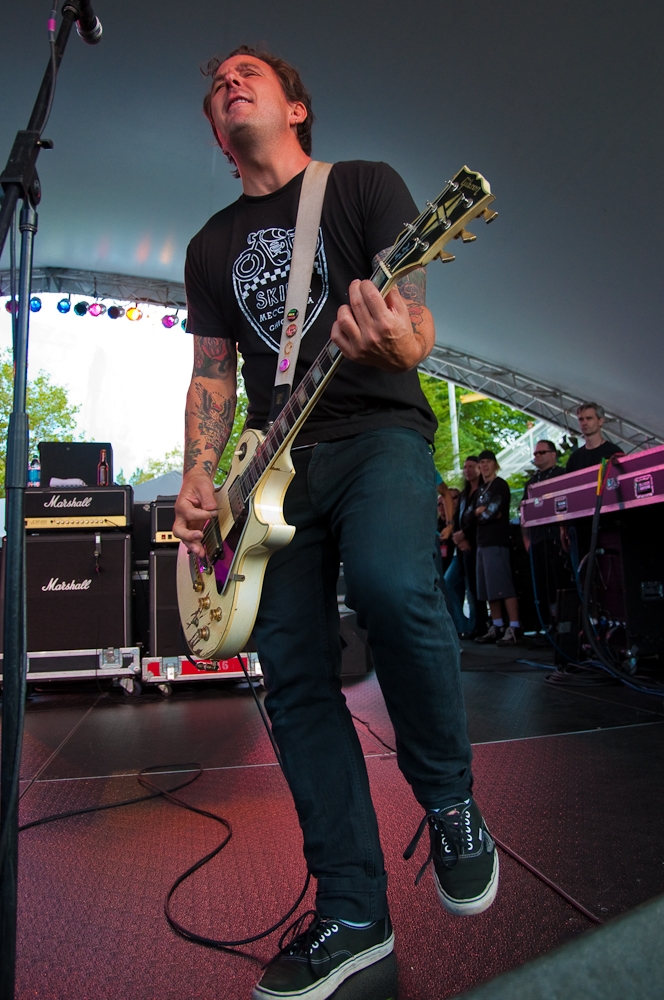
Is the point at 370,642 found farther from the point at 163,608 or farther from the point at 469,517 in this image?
the point at 469,517

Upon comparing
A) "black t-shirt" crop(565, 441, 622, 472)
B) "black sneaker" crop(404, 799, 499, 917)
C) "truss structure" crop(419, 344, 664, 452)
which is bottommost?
"black sneaker" crop(404, 799, 499, 917)

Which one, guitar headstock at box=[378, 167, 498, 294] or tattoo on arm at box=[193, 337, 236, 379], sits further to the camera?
tattoo on arm at box=[193, 337, 236, 379]

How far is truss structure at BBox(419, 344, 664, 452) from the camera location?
1034 cm

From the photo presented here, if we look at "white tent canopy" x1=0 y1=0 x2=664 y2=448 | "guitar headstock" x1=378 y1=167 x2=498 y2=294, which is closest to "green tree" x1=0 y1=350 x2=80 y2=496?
"white tent canopy" x1=0 y1=0 x2=664 y2=448

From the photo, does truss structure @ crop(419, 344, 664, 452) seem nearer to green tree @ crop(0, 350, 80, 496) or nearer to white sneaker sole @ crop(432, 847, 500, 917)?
white sneaker sole @ crop(432, 847, 500, 917)

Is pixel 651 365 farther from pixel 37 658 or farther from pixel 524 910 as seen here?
pixel 524 910

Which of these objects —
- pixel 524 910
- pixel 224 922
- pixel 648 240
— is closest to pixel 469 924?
pixel 524 910

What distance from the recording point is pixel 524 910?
1426 mm

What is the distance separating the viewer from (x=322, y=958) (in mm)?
1201

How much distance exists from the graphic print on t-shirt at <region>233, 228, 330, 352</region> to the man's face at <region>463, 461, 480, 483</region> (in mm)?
5894

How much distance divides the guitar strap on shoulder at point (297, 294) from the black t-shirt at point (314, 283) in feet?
0.09

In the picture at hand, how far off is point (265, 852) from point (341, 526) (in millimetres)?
1004

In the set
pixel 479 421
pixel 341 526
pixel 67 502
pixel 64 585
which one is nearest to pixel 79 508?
pixel 67 502

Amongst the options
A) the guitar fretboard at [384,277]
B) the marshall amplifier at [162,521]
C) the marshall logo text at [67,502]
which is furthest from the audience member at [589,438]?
the guitar fretboard at [384,277]
